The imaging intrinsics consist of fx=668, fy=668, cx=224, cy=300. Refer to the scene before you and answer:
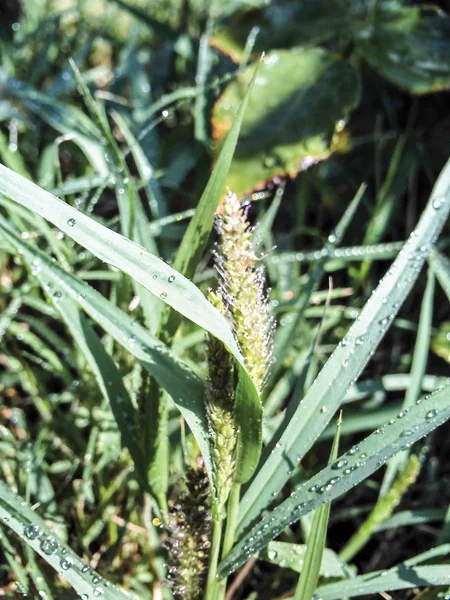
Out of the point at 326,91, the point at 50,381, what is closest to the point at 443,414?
the point at 326,91

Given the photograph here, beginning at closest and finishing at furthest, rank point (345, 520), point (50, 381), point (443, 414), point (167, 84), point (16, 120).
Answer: point (443, 414) → point (345, 520) → point (50, 381) → point (16, 120) → point (167, 84)

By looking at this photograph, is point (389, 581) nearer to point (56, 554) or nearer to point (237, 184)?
point (56, 554)

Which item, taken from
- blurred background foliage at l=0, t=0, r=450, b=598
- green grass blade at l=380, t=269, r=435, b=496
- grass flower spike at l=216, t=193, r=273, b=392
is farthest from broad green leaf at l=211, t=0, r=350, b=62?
grass flower spike at l=216, t=193, r=273, b=392

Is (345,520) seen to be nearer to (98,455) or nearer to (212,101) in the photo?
(98,455)

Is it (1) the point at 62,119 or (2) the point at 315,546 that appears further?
(1) the point at 62,119

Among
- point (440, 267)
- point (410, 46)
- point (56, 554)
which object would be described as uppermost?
point (410, 46)

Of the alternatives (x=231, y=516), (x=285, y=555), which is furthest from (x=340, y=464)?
(x=285, y=555)

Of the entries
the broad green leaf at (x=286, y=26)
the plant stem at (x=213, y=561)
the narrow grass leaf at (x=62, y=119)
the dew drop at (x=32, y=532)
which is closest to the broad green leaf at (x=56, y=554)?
the dew drop at (x=32, y=532)
